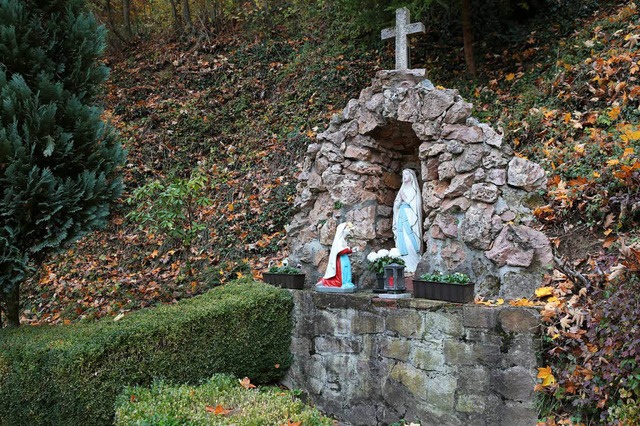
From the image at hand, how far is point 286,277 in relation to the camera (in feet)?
20.9

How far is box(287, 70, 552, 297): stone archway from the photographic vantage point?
16.7 feet

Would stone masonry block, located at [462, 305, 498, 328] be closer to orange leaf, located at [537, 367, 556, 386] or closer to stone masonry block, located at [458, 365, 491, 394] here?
stone masonry block, located at [458, 365, 491, 394]

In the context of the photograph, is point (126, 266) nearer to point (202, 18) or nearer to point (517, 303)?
point (517, 303)

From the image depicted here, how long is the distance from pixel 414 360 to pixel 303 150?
5.37 m

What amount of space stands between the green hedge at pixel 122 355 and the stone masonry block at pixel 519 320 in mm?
2670

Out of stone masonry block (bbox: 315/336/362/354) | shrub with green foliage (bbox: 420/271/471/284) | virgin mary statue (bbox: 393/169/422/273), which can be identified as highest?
virgin mary statue (bbox: 393/169/422/273)

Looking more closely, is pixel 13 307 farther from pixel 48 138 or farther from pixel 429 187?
pixel 429 187

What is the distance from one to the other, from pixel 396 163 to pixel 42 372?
4.63 metres

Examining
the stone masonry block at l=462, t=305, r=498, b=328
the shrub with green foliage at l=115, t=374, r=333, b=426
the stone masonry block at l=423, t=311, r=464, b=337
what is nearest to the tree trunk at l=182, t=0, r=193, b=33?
the shrub with green foliage at l=115, t=374, r=333, b=426

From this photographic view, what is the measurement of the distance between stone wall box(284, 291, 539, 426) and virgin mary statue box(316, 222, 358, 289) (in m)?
0.24

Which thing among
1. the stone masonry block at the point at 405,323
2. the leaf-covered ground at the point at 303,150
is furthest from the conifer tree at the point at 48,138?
the stone masonry block at the point at 405,323

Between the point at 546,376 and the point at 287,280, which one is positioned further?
the point at 287,280

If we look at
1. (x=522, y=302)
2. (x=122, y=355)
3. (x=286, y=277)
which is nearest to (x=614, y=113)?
(x=522, y=302)

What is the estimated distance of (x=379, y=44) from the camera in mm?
10664
